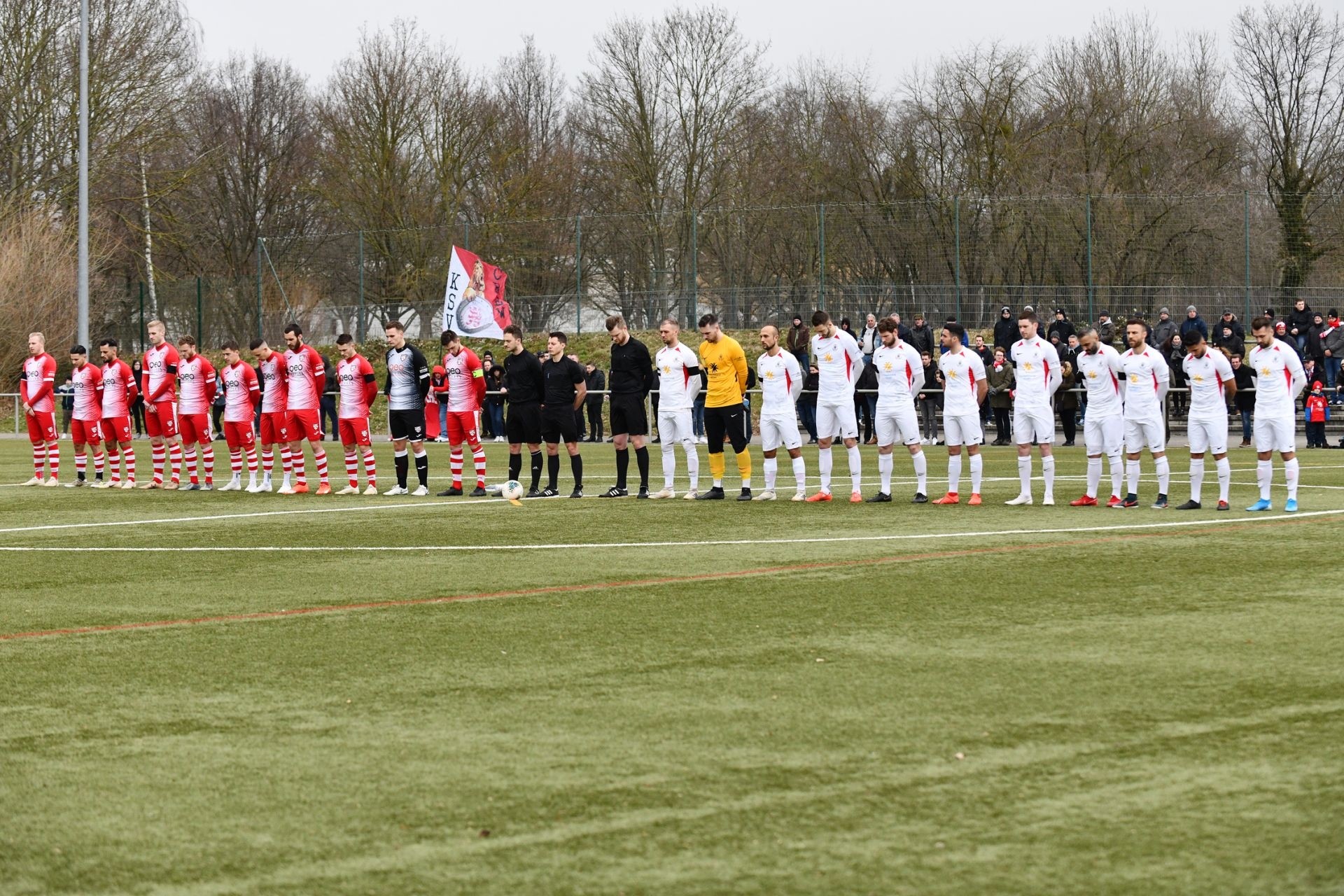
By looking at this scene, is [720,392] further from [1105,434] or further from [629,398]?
[1105,434]

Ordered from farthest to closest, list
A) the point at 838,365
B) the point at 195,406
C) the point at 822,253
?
1. the point at 822,253
2. the point at 195,406
3. the point at 838,365

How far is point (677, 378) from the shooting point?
1791 cm

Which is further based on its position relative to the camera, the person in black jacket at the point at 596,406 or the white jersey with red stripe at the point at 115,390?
the person in black jacket at the point at 596,406

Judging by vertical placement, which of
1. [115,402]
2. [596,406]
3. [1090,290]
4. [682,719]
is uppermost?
[1090,290]

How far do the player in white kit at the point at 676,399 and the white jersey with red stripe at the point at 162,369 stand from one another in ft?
23.6

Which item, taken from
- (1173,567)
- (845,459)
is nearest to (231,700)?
(1173,567)

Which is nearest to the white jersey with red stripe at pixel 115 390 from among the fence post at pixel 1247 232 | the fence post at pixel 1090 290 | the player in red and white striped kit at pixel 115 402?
the player in red and white striped kit at pixel 115 402

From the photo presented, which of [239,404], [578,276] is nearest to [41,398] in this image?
[239,404]

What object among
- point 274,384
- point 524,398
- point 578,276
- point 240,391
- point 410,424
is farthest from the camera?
point 578,276

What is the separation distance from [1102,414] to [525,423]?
6.53 m

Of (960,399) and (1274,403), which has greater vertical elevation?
(960,399)

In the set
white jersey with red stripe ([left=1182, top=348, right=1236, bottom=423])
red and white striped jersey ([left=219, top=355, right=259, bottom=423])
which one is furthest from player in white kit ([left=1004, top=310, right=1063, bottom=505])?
red and white striped jersey ([left=219, top=355, right=259, bottom=423])

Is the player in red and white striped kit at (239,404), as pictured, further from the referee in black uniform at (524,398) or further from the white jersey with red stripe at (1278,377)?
the white jersey with red stripe at (1278,377)

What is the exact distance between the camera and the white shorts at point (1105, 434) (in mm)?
16234
